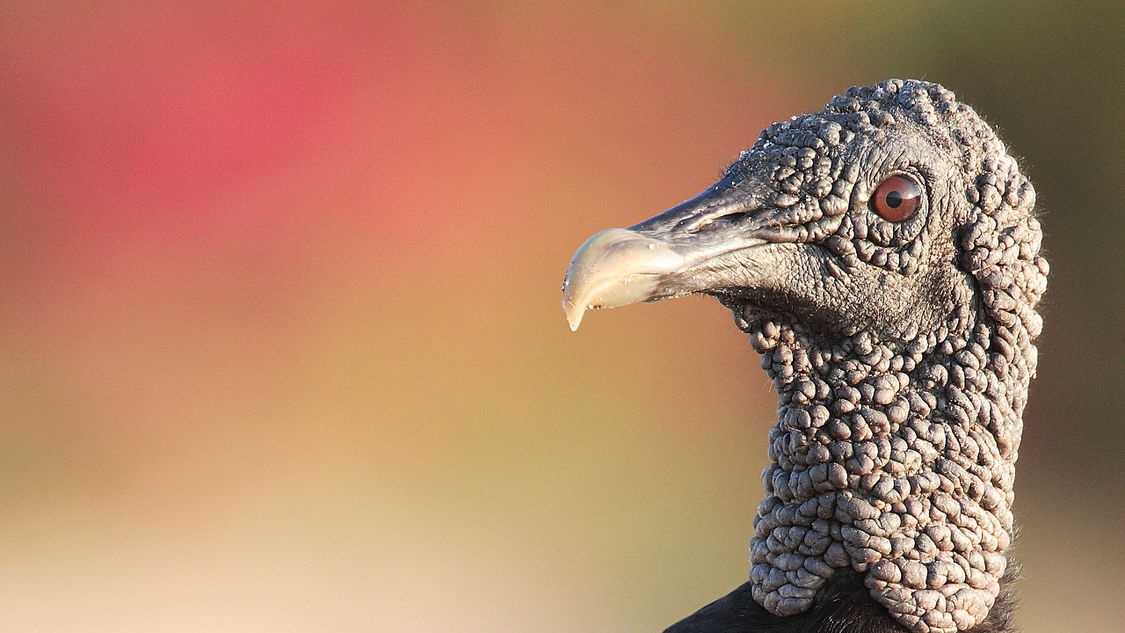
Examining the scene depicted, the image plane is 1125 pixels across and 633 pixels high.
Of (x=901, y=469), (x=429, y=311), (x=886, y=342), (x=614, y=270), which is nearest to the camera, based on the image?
(x=614, y=270)

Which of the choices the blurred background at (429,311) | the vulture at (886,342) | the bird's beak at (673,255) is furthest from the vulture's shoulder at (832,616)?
the blurred background at (429,311)

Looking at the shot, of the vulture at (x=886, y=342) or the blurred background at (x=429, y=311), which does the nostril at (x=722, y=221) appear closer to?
the vulture at (x=886, y=342)

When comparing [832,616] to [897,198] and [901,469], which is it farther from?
[897,198]

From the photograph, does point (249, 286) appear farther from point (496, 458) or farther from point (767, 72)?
point (767, 72)

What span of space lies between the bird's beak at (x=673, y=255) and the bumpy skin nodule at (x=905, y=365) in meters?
0.08

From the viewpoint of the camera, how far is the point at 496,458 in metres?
8.77

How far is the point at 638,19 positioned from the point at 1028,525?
4.08m

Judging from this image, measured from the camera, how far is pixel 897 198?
9.40 feet

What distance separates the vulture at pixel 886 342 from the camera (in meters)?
2.81

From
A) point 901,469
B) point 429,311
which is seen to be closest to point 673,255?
point 901,469

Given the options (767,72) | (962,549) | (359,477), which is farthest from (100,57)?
(962,549)

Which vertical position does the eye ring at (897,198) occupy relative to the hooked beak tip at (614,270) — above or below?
below

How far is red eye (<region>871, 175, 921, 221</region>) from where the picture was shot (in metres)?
2.87

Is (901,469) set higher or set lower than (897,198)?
lower
